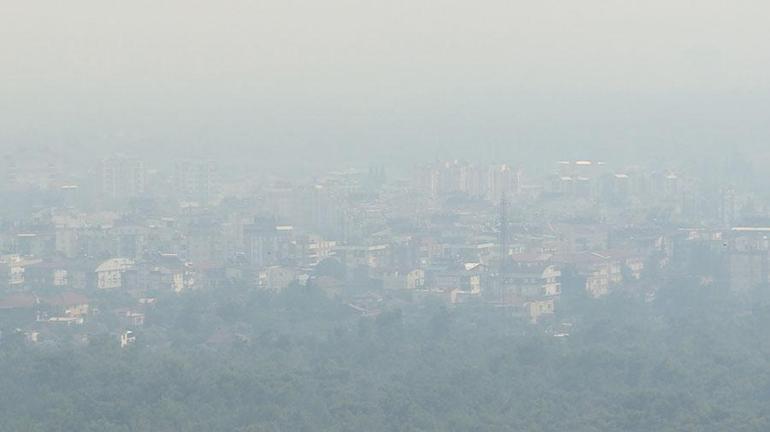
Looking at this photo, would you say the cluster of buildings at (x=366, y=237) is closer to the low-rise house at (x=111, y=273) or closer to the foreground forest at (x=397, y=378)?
the low-rise house at (x=111, y=273)

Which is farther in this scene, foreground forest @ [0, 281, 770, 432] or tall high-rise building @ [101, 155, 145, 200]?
tall high-rise building @ [101, 155, 145, 200]

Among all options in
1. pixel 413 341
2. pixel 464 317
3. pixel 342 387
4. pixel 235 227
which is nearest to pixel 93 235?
pixel 235 227

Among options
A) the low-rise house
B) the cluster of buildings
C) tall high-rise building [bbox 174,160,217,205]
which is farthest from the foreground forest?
tall high-rise building [bbox 174,160,217,205]

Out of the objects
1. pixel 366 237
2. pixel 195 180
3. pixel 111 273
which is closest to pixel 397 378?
pixel 111 273

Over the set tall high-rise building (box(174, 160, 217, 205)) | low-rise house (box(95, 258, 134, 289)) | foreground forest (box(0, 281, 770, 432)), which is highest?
tall high-rise building (box(174, 160, 217, 205))

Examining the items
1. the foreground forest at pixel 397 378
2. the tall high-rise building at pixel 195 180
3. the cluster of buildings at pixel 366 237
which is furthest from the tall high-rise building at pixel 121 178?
the foreground forest at pixel 397 378

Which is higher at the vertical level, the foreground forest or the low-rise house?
the low-rise house

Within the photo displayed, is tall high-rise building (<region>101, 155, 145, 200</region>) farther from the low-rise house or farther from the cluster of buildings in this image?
the low-rise house
